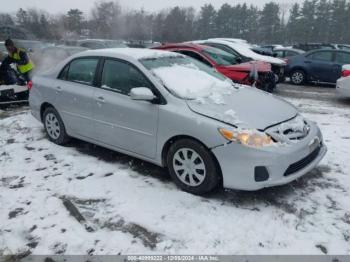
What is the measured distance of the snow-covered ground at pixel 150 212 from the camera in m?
3.03

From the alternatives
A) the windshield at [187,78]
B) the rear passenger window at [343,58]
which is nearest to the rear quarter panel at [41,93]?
the windshield at [187,78]

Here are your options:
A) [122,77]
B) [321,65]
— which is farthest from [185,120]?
[321,65]

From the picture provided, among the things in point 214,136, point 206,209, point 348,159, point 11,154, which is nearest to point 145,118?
point 214,136

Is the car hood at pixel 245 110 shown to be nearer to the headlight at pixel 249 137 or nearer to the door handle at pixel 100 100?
the headlight at pixel 249 137

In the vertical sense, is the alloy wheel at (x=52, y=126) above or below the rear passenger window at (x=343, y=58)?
below

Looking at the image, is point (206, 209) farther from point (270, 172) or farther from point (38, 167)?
point (38, 167)

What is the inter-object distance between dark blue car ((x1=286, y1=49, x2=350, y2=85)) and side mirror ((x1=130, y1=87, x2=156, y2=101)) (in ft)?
29.6

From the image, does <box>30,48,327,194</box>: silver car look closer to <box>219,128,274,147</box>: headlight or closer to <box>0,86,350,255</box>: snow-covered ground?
<box>219,128,274,147</box>: headlight

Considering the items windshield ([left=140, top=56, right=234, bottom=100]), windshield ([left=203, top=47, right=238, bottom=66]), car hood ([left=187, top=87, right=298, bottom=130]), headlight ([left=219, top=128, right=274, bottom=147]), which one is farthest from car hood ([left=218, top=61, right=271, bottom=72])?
headlight ([left=219, top=128, right=274, bottom=147])

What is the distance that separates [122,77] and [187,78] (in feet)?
2.88

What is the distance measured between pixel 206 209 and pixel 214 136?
0.80 metres

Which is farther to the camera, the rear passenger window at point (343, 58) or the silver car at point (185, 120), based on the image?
the rear passenger window at point (343, 58)

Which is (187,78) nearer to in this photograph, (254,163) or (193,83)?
(193,83)

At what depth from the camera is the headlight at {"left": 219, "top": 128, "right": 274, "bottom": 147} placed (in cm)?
337
